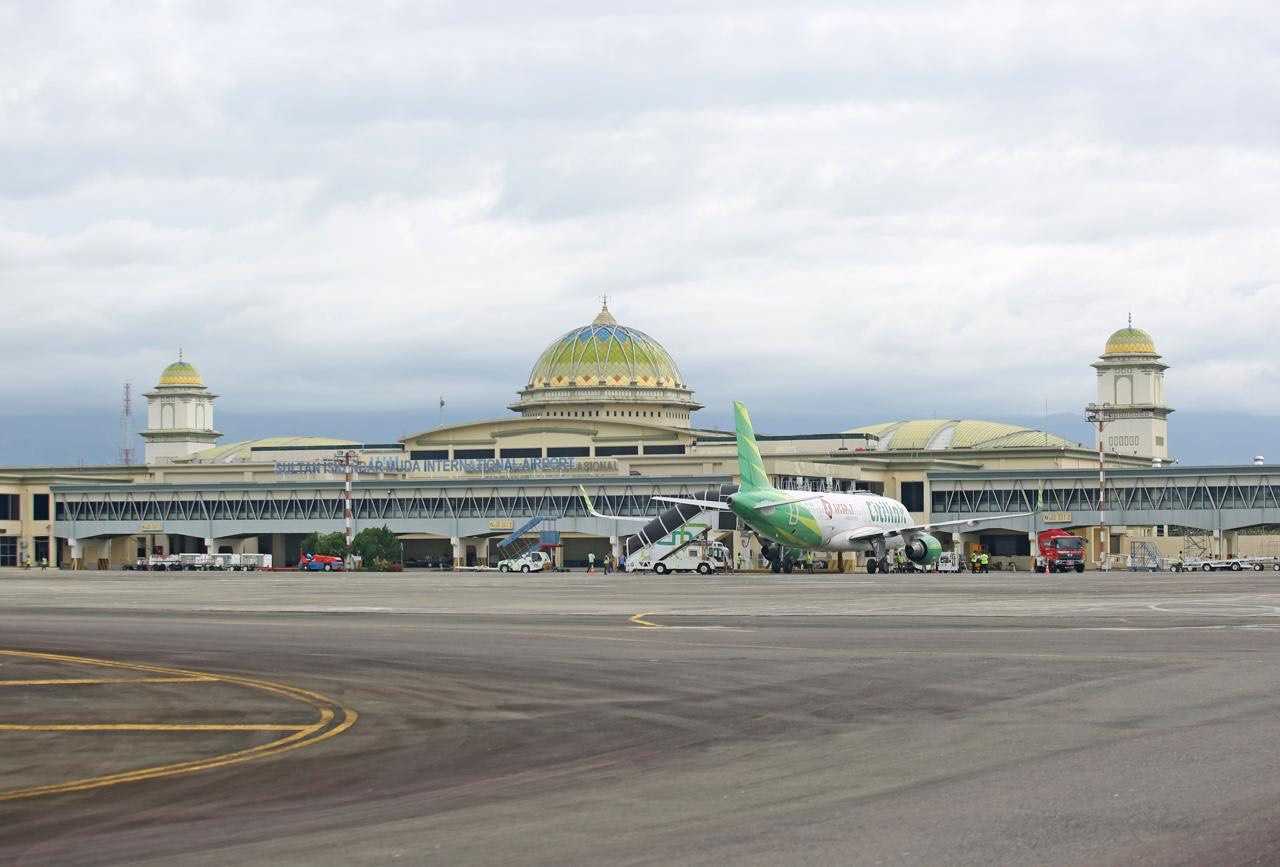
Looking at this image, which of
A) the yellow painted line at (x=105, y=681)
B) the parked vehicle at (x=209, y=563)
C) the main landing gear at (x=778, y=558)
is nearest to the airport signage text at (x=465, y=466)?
the parked vehicle at (x=209, y=563)

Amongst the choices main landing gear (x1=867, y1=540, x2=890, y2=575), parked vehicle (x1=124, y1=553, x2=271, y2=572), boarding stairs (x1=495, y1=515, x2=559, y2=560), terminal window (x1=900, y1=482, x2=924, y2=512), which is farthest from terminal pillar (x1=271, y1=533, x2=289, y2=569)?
main landing gear (x1=867, y1=540, x2=890, y2=575)

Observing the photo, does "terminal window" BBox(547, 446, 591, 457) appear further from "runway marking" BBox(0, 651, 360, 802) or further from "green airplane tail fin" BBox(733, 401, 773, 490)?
"runway marking" BBox(0, 651, 360, 802)

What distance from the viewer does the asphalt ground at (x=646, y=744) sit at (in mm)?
15750

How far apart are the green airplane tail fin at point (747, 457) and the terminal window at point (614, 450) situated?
68.2 meters

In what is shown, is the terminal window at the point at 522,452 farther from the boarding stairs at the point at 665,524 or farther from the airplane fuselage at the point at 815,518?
the airplane fuselage at the point at 815,518

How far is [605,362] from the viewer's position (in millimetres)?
191375

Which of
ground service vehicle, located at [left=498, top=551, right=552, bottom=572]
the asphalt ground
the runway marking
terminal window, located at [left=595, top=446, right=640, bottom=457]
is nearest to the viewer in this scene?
the asphalt ground

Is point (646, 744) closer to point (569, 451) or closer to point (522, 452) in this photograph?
point (569, 451)

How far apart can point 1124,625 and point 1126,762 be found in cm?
2603

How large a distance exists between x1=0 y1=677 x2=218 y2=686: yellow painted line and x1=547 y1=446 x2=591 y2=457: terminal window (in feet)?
459

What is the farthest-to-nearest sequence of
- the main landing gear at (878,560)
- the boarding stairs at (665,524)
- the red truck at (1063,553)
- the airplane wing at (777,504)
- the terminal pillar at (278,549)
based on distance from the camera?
1. the terminal pillar at (278,549)
2. the boarding stairs at (665,524)
3. the red truck at (1063,553)
4. the main landing gear at (878,560)
5. the airplane wing at (777,504)

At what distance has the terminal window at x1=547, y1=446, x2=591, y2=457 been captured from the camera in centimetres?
17175

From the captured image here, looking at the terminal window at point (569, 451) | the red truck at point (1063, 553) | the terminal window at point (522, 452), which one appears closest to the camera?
the red truck at point (1063, 553)

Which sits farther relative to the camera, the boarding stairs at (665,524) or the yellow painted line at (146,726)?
the boarding stairs at (665,524)
